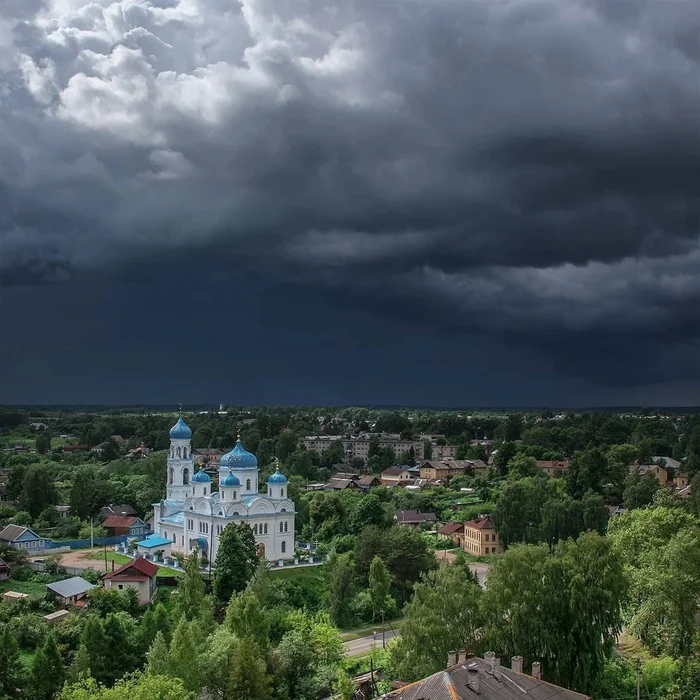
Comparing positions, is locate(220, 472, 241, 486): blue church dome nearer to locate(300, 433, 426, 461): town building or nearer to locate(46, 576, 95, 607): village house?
locate(46, 576, 95, 607): village house

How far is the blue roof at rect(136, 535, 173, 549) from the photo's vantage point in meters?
60.3

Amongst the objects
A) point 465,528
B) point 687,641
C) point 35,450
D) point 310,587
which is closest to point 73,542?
point 310,587

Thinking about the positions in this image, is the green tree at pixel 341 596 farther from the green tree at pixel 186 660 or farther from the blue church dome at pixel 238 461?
the green tree at pixel 186 660

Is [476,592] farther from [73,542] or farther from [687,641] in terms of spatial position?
[73,542]

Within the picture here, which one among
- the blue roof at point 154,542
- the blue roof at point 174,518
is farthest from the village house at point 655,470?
the blue roof at point 154,542

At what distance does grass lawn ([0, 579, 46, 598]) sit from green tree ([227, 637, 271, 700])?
73.3 feet

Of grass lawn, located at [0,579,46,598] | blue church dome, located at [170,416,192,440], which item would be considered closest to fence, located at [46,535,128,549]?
blue church dome, located at [170,416,192,440]

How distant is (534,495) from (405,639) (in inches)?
1420

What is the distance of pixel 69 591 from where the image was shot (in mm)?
47875

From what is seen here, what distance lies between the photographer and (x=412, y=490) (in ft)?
327

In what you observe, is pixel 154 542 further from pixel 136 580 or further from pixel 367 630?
pixel 367 630

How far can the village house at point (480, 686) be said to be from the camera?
25.5 m

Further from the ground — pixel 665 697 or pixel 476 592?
pixel 476 592

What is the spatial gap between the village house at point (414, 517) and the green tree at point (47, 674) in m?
A: 46.6
